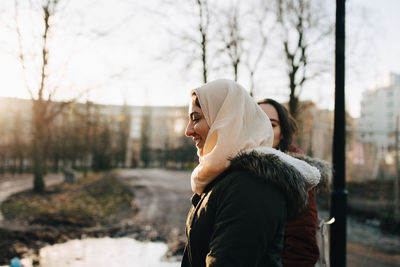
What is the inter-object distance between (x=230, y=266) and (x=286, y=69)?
14.1m

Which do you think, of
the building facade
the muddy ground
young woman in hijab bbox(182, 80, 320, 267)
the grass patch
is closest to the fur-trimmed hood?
young woman in hijab bbox(182, 80, 320, 267)

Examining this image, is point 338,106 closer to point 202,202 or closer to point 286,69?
point 202,202

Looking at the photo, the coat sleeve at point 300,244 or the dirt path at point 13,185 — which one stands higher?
the coat sleeve at point 300,244

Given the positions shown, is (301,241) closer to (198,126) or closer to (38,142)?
(198,126)

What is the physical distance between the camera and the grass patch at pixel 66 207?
29.1ft

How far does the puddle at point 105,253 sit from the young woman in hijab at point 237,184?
14.6ft

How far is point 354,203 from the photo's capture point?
436 inches

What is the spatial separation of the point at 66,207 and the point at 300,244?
9782 millimetres

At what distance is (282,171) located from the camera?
1.44 m

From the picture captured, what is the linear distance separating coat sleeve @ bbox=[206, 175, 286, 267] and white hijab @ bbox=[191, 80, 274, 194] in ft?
0.71

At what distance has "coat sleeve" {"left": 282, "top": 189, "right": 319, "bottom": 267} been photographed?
2.18m

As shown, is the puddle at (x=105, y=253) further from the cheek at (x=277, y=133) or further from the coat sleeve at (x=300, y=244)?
the coat sleeve at (x=300, y=244)

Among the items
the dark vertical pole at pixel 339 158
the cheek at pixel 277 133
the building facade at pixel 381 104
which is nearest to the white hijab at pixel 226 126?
the cheek at pixel 277 133

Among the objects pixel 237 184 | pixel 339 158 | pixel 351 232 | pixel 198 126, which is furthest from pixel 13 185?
pixel 237 184
